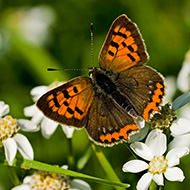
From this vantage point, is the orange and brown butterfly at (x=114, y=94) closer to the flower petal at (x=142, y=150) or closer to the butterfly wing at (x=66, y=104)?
the butterfly wing at (x=66, y=104)

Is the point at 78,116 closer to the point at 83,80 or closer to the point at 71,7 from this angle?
the point at 83,80

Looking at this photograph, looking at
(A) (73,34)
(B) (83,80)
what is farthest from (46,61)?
(B) (83,80)

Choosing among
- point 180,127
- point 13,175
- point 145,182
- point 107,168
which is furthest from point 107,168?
point 13,175

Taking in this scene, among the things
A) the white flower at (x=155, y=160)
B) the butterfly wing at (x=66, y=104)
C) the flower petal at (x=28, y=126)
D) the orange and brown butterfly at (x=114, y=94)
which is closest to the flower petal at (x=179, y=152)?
the white flower at (x=155, y=160)

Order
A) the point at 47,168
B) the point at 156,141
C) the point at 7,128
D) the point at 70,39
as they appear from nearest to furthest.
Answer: the point at 47,168 < the point at 156,141 < the point at 7,128 < the point at 70,39

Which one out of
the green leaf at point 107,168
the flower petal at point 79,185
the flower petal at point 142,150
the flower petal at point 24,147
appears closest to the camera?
the flower petal at point 142,150

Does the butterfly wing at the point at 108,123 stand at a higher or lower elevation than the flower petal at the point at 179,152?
higher

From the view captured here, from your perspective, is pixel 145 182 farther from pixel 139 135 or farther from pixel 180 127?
pixel 180 127
